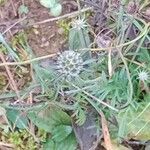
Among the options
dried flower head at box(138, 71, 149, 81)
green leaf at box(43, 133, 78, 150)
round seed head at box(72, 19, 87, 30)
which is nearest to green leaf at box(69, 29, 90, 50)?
round seed head at box(72, 19, 87, 30)

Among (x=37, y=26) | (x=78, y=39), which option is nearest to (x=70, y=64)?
(x=78, y=39)

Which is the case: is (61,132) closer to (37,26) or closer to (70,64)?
(70,64)

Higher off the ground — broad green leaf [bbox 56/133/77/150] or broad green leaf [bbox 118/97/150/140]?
broad green leaf [bbox 118/97/150/140]

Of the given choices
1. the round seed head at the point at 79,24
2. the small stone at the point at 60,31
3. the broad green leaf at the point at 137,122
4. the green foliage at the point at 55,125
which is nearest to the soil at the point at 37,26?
the small stone at the point at 60,31

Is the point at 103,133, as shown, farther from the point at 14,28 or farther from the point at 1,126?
the point at 14,28

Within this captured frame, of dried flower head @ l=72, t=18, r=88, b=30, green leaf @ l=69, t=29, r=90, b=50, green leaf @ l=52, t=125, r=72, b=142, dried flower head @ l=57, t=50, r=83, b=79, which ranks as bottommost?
green leaf @ l=52, t=125, r=72, b=142

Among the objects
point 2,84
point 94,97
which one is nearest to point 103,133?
point 94,97

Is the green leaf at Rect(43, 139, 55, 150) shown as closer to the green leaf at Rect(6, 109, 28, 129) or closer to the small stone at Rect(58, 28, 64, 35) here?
the green leaf at Rect(6, 109, 28, 129)
